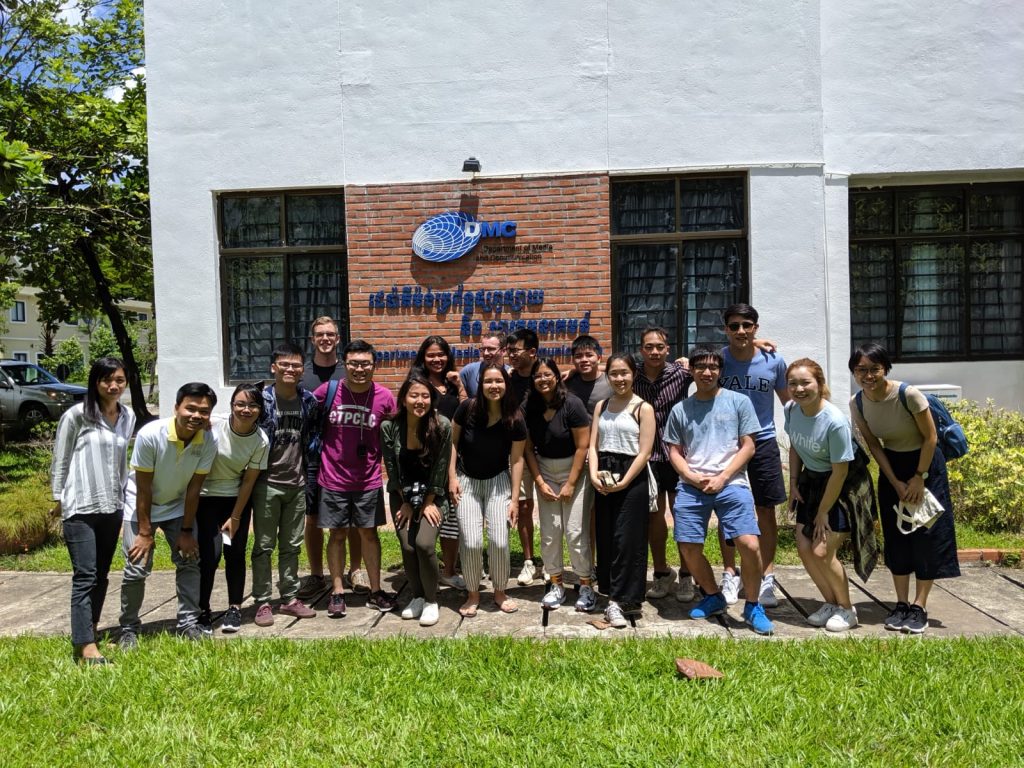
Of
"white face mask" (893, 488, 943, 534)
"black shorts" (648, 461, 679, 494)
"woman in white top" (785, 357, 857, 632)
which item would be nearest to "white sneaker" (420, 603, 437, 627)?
"black shorts" (648, 461, 679, 494)

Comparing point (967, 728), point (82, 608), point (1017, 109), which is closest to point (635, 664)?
point (967, 728)

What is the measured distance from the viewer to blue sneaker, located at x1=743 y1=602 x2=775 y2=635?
15.9 ft

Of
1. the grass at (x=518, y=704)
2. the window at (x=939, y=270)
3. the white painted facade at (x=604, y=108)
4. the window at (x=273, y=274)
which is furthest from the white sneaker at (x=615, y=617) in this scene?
the window at (x=939, y=270)

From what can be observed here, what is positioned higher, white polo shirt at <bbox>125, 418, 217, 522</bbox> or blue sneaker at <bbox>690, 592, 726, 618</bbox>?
white polo shirt at <bbox>125, 418, 217, 522</bbox>

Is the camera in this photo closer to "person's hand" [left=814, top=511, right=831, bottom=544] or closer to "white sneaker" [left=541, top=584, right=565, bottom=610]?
"white sneaker" [left=541, top=584, right=565, bottom=610]

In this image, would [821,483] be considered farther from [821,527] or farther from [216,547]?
[216,547]

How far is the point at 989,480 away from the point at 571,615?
170 inches

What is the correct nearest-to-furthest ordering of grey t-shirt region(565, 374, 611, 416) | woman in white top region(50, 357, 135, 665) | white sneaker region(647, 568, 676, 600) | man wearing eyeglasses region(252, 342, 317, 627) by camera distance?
woman in white top region(50, 357, 135, 665) → man wearing eyeglasses region(252, 342, 317, 627) → grey t-shirt region(565, 374, 611, 416) → white sneaker region(647, 568, 676, 600)

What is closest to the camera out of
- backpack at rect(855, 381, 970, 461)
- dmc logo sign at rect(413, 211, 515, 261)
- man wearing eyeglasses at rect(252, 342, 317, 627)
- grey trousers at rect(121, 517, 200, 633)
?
grey trousers at rect(121, 517, 200, 633)

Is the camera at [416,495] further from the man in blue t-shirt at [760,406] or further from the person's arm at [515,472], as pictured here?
the man in blue t-shirt at [760,406]

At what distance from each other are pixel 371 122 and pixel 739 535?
634cm

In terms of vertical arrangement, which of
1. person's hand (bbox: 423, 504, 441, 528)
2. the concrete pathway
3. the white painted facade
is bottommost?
the concrete pathway

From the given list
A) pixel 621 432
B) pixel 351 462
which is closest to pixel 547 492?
pixel 621 432

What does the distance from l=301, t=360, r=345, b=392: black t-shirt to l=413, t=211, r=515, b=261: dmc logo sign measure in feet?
10.5
